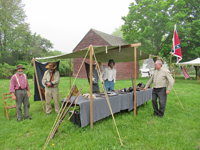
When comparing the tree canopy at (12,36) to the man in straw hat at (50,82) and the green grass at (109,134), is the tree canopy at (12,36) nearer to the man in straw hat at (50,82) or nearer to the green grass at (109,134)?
the man in straw hat at (50,82)

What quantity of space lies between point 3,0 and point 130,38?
68.8 feet

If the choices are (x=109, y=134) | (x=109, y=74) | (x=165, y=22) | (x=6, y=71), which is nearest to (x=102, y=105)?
(x=109, y=134)

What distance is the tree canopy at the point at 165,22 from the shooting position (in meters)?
16.3

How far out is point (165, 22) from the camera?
661 inches

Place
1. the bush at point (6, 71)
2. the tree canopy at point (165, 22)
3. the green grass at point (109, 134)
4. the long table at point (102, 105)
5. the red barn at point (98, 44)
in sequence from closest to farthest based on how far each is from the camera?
1. the green grass at point (109, 134)
2. the long table at point (102, 105)
3. the tree canopy at point (165, 22)
4. the red barn at point (98, 44)
5. the bush at point (6, 71)

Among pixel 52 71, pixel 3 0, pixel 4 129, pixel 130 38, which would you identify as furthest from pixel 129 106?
pixel 3 0

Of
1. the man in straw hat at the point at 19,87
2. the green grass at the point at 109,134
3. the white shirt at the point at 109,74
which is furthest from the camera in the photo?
the white shirt at the point at 109,74

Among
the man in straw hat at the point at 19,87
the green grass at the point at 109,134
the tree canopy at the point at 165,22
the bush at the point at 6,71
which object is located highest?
the tree canopy at the point at 165,22

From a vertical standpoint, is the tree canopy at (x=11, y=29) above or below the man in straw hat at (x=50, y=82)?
above

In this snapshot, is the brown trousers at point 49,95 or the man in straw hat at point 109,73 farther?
the man in straw hat at point 109,73

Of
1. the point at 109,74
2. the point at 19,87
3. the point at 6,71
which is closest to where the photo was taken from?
the point at 19,87

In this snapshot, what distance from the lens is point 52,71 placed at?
Answer: 15.1 ft

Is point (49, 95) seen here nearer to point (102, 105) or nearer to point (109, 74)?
point (102, 105)

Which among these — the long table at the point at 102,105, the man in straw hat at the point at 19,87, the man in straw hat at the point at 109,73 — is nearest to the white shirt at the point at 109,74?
the man in straw hat at the point at 109,73
